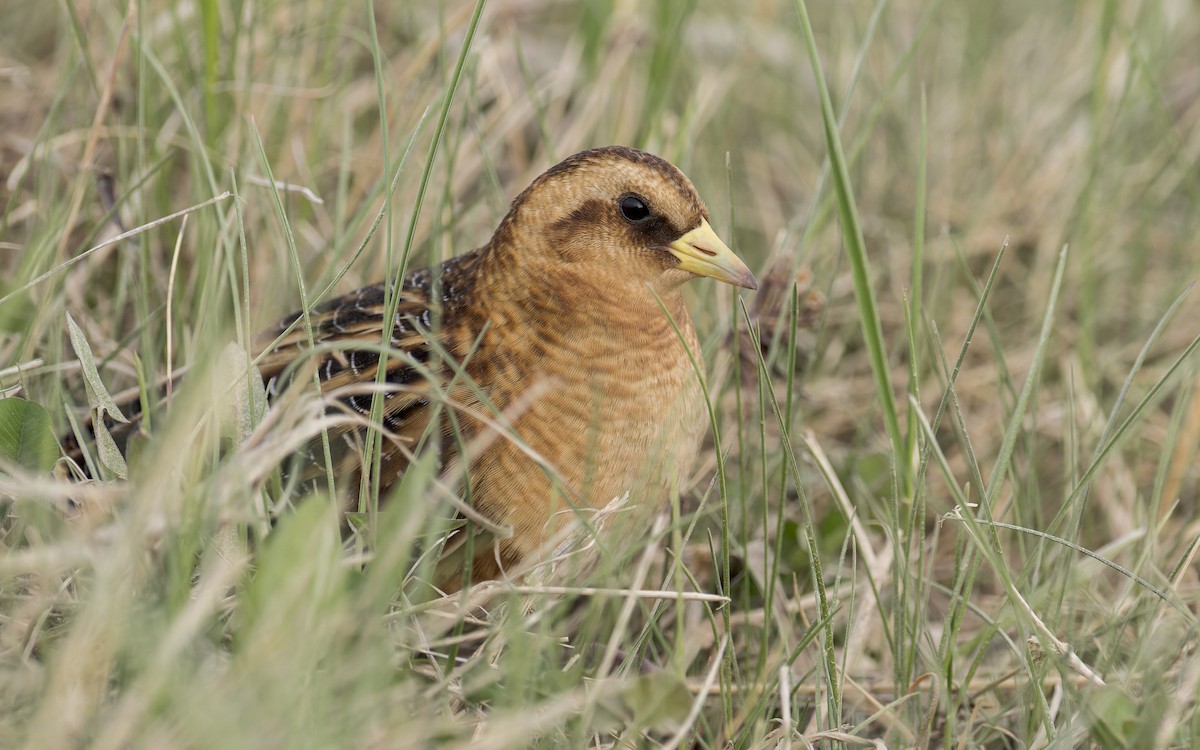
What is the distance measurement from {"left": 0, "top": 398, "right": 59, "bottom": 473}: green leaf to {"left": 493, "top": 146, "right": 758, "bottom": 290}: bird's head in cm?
98

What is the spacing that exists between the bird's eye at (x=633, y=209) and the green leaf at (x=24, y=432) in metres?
1.18

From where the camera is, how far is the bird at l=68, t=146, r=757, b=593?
7.82 ft

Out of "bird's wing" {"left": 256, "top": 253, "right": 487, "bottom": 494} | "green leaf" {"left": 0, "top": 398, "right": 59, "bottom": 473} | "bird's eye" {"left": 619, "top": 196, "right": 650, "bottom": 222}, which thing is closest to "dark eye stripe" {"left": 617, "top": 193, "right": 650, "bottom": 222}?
"bird's eye" {"left": 619, "top": 196, "right": 650, "bottom": 222}

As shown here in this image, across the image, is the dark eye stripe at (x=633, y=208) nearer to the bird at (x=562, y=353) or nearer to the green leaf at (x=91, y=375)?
the bird at (x=562, y=353)

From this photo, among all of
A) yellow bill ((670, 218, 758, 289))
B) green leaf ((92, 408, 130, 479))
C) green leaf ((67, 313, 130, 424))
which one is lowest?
green leaf ((92, 408, 130, 479))

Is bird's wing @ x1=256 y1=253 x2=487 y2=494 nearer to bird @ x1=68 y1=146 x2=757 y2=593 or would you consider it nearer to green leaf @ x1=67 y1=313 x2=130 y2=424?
bird @ x1=68 y1=146 x2=757 y2=593

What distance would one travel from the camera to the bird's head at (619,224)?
253 centimetres

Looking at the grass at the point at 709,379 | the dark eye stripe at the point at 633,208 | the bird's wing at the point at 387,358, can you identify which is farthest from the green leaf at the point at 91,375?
the dark eye stripe at the point at 633,208

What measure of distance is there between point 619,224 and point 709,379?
0.57m

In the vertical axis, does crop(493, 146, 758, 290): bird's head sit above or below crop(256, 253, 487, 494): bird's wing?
above

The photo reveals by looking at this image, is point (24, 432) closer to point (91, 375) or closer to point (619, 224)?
point (91, 375)

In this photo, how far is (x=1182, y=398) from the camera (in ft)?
8.81

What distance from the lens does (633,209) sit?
2.55 m

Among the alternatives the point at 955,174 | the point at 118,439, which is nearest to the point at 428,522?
the point at 118,439
